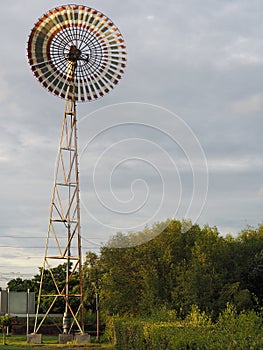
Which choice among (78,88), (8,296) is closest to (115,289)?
(8,296)

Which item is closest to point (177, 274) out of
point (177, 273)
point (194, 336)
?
point (177, 273)

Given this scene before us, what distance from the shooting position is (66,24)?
2609 centimetres

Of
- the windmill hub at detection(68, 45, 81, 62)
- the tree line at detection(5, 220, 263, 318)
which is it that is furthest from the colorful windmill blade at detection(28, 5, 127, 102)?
the tree line at detection(5, 220, 263, 318)

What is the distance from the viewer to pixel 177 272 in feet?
100

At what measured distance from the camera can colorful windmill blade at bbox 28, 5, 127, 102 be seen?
26.0 m

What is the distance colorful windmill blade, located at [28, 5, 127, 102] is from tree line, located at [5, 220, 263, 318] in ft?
31.4

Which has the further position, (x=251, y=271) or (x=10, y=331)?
(x=10, y=331)

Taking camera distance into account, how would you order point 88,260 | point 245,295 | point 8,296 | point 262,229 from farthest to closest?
point 88,260 < point 262,229 < point 245,295 < point 8,296

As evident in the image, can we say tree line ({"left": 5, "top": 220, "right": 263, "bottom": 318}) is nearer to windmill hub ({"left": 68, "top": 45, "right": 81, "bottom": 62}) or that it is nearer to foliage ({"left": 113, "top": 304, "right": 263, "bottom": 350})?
windmill hub ({"left": 68, "top": 45, "right": 81, "bottom": 62})

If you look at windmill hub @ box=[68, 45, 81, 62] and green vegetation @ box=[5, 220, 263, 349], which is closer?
windmill hub @ box=[68, 45, 81, 62]

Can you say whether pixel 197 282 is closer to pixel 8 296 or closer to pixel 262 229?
pixel 8 296

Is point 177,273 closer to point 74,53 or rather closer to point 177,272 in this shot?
point 177,272

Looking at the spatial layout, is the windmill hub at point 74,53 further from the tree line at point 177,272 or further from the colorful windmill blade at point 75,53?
the tree line at point 177,272

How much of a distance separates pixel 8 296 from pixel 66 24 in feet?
44.4
